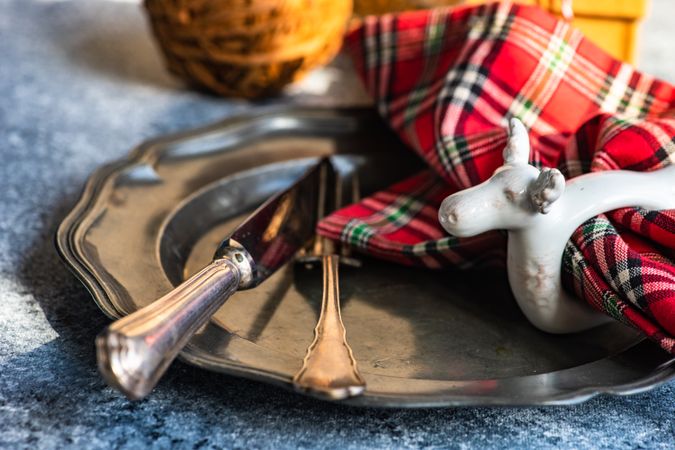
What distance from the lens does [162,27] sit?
0.56 meters

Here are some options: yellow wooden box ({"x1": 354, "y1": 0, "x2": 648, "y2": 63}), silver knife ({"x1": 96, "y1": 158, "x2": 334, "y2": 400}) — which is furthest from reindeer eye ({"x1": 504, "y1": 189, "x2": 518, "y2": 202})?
yellow wooden box ({"x1": 354, "y1": 0, "x2": 648, "y2": 63})

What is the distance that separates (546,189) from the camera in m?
0.29

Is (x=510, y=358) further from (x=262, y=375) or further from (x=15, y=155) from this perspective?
(x=15, y=155)

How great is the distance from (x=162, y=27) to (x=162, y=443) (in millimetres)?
353

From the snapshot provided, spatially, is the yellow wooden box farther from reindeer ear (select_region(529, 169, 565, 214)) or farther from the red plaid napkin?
reindeer ear (select_region(529, 169, 565, 214))

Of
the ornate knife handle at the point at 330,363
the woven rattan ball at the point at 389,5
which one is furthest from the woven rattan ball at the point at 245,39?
the ornate knife handle at the point at 330,363

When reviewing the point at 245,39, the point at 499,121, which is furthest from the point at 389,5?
the point at 499,121

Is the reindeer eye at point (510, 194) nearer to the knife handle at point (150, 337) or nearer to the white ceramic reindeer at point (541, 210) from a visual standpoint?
the white ceramic reindeer at point (541, 210)

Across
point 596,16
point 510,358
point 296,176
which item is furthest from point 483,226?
point 596,16

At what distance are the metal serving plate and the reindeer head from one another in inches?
2.1

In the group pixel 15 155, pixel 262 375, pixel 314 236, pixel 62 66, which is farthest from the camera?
pixel 62 66

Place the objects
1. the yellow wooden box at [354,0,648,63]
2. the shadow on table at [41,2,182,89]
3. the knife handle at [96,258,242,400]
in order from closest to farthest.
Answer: the knife handle at [96,258,242,400] < the yellow wooden box at [354,0,648,63] < the shadow on table at [41,2,182,89]

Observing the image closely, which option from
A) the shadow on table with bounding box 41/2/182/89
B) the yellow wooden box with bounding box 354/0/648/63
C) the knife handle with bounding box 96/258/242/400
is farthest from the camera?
the shadow on table with bounding box 41/2/182/89

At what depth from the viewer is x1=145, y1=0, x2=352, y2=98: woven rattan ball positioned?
1.76 ft
